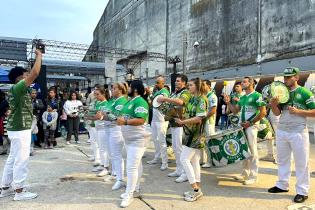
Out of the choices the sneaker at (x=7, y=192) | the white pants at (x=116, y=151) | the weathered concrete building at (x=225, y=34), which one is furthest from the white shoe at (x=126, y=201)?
the weathered concrete building at (x=225, y=34)

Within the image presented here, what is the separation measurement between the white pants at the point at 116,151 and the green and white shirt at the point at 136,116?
36.7 inches

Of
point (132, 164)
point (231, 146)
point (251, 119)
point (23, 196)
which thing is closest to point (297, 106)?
point (251, 119)

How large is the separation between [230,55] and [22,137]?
21.4 meters

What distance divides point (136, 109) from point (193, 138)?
3.09 ft

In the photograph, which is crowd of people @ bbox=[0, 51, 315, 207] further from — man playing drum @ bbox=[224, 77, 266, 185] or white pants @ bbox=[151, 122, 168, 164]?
white pants @ bbox=[151, 122, 168, 164]

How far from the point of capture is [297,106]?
5125mm

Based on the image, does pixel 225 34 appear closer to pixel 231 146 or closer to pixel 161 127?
pixel 161 127

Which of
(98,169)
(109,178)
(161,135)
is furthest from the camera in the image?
(161,135)

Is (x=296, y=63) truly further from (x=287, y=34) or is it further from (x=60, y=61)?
(x=60, y=61)

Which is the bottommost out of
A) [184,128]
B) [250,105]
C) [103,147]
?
[103,147]

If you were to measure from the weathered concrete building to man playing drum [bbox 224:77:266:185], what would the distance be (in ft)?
44.3

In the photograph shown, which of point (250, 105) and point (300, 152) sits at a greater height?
point (250, 105)

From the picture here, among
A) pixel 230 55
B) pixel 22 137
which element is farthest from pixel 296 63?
pixel 22 137

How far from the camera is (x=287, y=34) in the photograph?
2028 cm
